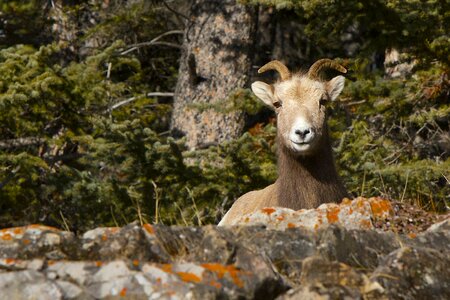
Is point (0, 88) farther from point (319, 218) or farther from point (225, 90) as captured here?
point (319, 218)

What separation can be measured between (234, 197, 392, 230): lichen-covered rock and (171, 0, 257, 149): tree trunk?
7800 millimetres

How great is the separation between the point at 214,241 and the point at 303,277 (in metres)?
0.51

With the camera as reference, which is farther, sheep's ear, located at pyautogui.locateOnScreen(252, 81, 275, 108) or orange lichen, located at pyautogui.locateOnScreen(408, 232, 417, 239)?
sheep's ear, located at pyautogui.locateOnScreen(252, 81, 275, 108)

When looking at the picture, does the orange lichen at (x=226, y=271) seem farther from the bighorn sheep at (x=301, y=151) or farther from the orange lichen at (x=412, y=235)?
the bighorn sheep at (x=301, y=151)

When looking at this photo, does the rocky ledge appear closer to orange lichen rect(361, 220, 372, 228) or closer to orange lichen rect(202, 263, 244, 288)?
orange lichen rect(202, 263, 244, 288)

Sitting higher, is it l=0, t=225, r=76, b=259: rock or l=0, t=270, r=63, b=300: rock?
l=0, t=225, r=76, b=259: rock

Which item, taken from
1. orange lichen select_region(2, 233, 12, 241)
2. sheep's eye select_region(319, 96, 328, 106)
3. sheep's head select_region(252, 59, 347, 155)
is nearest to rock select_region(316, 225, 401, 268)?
orange lichen select_region(2, 233, 12, 241)

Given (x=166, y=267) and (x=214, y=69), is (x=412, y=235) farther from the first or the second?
(x=214, y=69)

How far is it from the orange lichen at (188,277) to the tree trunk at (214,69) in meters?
9.28

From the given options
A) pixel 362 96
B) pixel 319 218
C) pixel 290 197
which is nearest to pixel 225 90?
pixel 362 96

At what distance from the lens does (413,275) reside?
4.59m

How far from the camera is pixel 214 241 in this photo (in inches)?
187

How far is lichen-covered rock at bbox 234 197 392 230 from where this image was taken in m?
5.77

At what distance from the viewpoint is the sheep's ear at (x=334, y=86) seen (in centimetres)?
1029
